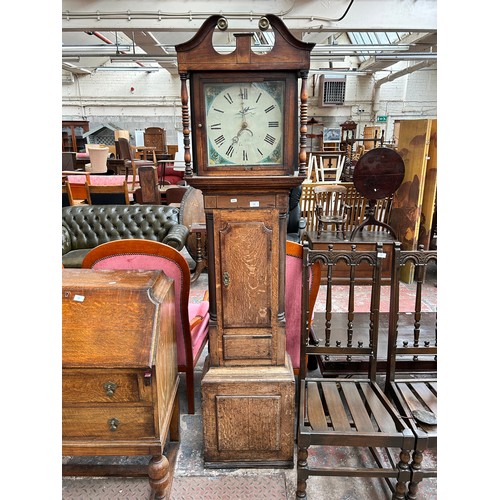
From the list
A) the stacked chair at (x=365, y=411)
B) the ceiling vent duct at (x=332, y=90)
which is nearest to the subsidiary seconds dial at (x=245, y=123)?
the stacked chair at (x=365, y=411)

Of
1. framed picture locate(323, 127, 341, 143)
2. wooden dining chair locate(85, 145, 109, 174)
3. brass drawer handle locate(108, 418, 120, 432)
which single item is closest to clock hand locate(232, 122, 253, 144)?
brass drawer handle locate(108, 418, 120, 432)

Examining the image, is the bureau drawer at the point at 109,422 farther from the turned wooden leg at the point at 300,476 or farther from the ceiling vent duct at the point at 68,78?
the ceiling vent duct at the point at 68,78

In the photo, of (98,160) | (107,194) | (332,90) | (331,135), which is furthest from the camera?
(331,135)

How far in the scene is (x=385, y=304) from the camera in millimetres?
3691

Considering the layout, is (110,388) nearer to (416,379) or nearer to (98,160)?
(416,379)

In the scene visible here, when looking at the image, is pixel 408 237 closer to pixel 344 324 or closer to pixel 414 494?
pixel 344 324

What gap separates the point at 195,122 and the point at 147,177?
4034 mm

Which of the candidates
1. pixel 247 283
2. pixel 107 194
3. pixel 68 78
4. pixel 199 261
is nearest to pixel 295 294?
pixel 247 283

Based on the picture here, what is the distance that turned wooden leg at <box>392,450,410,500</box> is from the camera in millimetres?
1581

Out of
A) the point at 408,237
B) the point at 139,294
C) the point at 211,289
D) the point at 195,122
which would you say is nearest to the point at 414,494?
the point at 211,289

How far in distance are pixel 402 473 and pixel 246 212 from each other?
4.11ft

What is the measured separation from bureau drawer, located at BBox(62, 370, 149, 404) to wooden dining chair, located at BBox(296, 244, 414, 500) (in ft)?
2.27

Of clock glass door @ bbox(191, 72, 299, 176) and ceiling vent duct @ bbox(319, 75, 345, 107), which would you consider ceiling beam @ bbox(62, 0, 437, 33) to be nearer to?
clock glass door @ bbox(191, 72, 299, 176)

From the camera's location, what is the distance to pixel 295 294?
6.79 ft
